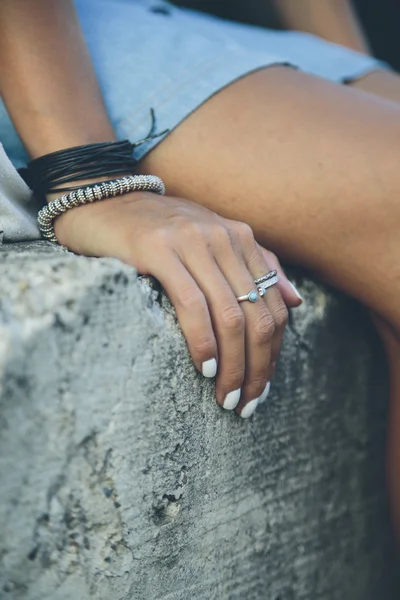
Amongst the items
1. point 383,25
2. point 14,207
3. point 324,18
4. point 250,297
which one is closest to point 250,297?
point 250,297

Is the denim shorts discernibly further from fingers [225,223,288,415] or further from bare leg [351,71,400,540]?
bare leg [351,71,400,540]

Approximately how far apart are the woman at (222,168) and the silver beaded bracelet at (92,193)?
0.01 metres

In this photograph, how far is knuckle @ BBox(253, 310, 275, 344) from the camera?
66cm

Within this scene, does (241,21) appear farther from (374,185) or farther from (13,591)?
(13,591)

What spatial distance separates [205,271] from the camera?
638 mm

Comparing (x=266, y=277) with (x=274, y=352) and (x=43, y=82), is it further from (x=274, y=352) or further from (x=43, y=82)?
(x=43, y=82)

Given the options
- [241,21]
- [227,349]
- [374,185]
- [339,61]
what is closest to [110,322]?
[227,349]

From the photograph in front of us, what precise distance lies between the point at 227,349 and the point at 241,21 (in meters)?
1.17

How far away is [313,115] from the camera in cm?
80

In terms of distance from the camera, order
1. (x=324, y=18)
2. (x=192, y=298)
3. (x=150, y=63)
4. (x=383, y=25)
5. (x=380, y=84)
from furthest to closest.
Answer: (x=383, y=25) → (x=324, y=18) → (x=380, y=84) → (x=150, y=63) → (x=192, y=298)

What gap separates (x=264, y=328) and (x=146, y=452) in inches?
7.2

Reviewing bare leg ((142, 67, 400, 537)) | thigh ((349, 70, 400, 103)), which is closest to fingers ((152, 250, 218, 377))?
bare leg ((142, 67, 400, 537))

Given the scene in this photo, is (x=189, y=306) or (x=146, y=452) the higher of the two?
(x=189, y=306)

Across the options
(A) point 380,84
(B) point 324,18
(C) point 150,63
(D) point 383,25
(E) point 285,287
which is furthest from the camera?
(D) point 383,25
